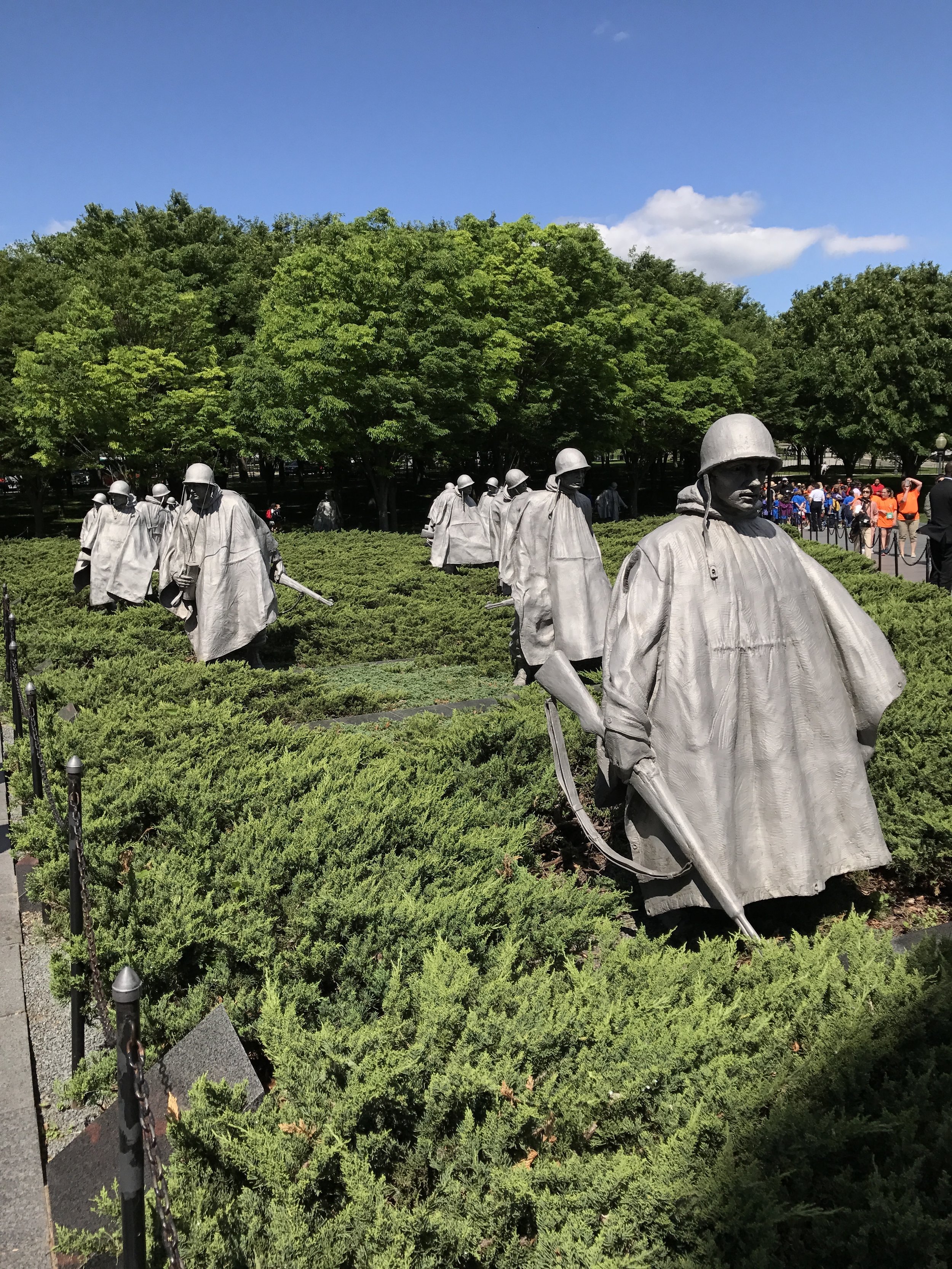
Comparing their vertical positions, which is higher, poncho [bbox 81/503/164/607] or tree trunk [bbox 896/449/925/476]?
tree trunk [bbox 896/449/925/476]

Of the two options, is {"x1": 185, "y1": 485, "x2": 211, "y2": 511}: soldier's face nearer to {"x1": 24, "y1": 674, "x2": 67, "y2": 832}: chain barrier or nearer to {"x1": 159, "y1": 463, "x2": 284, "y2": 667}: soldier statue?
{"x1": 159, "y1": 463, "x2": 284, "y2": 667}: soldier statue

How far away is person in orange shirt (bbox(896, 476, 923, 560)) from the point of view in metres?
19.6

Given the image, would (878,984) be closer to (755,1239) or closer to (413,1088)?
(755,1239)

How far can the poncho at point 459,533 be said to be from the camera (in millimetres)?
20797

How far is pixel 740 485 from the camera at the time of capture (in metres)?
3.87

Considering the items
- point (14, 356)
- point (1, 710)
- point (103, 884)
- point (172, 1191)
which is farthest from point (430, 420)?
point (172, 1191)

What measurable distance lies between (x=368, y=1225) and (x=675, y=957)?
146 centimetres

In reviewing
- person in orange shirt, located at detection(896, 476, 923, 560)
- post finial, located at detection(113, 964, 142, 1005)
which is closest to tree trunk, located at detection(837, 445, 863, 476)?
person in orange shirt, located at detection(896, 476, 923, 560)

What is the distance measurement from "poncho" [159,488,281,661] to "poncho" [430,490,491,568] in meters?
11.1

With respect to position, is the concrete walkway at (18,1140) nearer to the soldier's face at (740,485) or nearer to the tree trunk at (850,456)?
the soldier's face at (740,485)

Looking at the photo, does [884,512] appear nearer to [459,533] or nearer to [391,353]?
[459,533]

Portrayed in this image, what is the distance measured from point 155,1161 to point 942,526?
44.1 feet

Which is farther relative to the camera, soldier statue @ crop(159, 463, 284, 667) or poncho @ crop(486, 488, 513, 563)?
poncho @ crop(486, 488, 513, 563)

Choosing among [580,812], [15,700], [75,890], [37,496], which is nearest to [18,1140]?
[75,890]
